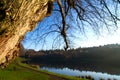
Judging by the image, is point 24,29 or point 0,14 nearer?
point 0,14

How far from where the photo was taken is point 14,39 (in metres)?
7.89

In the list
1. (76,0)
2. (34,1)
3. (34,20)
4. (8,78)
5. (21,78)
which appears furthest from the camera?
(21,78)

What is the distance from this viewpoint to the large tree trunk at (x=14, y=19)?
6.82 m

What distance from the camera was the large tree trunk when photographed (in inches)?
269

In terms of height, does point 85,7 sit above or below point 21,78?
above

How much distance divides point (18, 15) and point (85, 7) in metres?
6.34

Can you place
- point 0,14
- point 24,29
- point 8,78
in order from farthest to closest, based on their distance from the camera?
point 8,78 → point 24,29 → point 0,14

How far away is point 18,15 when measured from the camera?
7094 millimetres

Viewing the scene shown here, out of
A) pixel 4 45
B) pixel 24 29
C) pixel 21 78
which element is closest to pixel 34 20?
pixel 24 29

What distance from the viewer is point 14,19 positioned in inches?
278

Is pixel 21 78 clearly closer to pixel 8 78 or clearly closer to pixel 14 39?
pixel 8 78

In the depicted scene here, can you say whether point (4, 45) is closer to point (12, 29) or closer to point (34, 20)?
point (12, 29)

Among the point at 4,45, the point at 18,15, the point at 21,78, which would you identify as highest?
the point at 18,15

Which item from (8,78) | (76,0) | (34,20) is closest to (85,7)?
(76,0)
